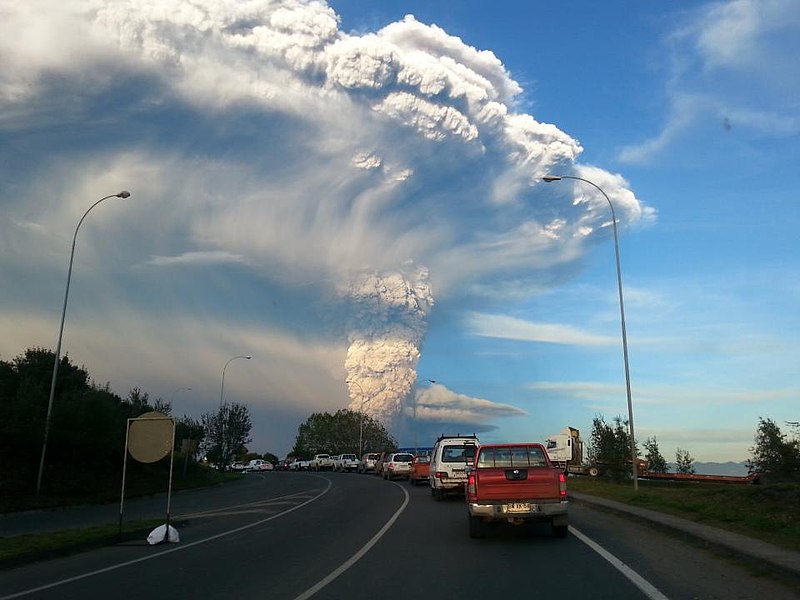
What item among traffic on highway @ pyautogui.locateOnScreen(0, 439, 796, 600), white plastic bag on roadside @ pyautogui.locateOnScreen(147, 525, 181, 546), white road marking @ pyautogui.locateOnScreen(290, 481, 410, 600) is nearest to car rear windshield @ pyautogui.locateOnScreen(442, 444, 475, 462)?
traffic on highway @ pyautogui.locateOnScreen(0, 439, 796, 600)

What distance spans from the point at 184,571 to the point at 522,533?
7.11m

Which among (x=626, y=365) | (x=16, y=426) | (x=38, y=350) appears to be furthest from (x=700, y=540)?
(x=38, y=350)

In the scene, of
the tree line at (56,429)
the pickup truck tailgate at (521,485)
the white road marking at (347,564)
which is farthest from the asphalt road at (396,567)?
the tree line at (56,429)

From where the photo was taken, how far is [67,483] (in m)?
31.0

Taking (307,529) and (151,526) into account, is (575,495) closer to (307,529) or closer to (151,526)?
(307,529)

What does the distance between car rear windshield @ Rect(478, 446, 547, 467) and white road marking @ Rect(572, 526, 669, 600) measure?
5.84 feet

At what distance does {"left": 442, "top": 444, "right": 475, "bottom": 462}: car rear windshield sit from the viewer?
26.0m

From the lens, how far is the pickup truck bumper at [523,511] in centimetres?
1333

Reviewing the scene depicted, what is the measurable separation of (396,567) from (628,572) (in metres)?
3.28

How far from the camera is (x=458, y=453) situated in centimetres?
2630

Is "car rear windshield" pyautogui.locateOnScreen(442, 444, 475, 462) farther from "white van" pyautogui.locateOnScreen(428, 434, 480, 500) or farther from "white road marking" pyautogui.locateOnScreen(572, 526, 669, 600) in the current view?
"white road marking" pyautogui.locateOnScreen(572, 526, 669, 600)

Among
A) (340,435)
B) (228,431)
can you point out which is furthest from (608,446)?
(340,435)

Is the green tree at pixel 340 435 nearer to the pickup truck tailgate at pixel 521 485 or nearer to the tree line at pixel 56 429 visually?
the tree line at pixel 56 429

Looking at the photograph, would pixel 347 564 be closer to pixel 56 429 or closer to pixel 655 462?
pixel 56 429
